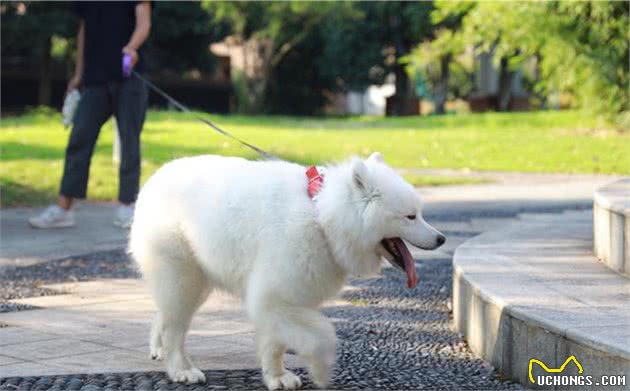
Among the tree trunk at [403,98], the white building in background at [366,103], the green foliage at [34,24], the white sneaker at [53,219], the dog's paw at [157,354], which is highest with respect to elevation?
the green foliage at [34,24]

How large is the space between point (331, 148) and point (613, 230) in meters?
13.1

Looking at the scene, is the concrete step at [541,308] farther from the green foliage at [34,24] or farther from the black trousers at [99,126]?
the green foliage at [34,24]

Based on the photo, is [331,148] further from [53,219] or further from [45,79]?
[45,79]

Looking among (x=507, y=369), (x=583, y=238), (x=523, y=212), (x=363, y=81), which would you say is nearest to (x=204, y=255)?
(x=507, y=369)

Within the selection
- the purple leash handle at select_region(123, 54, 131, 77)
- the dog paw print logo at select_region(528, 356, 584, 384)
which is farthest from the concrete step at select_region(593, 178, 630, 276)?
the purple leash handle at select_region(123, 54, 131, 77)

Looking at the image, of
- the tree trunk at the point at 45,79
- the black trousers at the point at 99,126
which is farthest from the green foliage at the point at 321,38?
the black trousers at the point at 99,126

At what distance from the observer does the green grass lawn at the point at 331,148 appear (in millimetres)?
14555

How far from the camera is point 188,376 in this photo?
5227 mm

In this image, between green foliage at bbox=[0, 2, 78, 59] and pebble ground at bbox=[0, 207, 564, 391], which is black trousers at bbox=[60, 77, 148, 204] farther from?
green foliage at bbox=[0, 2, 78, 59]

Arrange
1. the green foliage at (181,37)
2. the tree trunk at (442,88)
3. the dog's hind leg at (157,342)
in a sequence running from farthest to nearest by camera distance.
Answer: the tree trunk at (442,88) < the green foliage at (181,37) < the dog's hind leg at (157,342)

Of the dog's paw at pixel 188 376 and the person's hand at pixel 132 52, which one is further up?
the person's hand at pixel 132 52

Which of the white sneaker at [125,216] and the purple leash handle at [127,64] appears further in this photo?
the white sneaker at [125,216]

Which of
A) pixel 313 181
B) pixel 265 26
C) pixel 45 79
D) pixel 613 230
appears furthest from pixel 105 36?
pixel 265 26

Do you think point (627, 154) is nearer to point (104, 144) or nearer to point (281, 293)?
point (104, 144)
